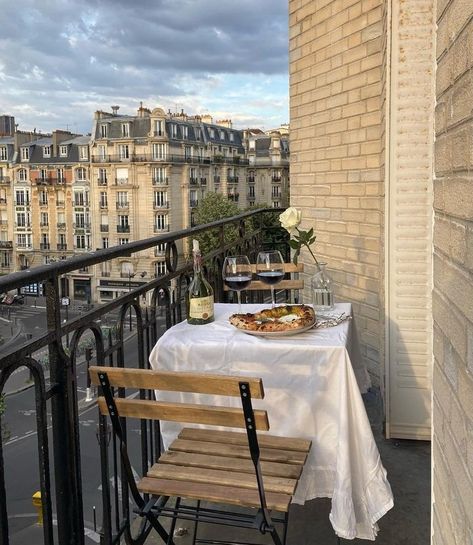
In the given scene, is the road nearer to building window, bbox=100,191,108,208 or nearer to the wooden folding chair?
the wooden folding chair

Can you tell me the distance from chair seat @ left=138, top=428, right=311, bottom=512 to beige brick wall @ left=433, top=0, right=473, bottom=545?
0.71 m

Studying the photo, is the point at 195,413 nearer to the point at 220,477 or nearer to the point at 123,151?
the point at 220,477

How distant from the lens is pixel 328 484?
2340 millimetres

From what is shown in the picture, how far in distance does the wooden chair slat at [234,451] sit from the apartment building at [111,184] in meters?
44.4

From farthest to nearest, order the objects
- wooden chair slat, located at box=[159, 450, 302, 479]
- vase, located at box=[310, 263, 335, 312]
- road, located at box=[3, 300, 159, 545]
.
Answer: road, located at box=[3, 300, 159, 545] < vase, located at box=[310, 263, 335, 312] < wooden chair slat, located at box=[159, 450, 302, 479]

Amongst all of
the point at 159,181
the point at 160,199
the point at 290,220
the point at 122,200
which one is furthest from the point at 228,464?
the point at 122,200

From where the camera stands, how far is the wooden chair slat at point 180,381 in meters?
1.67

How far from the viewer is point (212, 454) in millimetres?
2260

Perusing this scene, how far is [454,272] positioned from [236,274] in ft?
5.92

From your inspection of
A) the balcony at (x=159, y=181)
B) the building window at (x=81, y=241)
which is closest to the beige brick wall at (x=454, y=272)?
the balcony at (x=159, y=181)

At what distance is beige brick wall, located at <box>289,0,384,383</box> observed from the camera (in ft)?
14.7

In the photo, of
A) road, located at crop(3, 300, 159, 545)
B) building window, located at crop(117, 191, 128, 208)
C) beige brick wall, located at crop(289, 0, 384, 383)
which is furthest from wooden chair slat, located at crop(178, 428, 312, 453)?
building window, located at crop(117, 191, 128, 208)

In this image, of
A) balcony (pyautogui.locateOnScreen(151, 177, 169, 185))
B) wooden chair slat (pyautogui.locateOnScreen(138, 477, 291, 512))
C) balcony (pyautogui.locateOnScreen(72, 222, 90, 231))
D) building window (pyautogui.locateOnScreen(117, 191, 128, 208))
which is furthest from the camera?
balcony (pyautogui.locateOnScreen(72, 222, 90, 231))

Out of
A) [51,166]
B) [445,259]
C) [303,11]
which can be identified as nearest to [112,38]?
[51,166]
